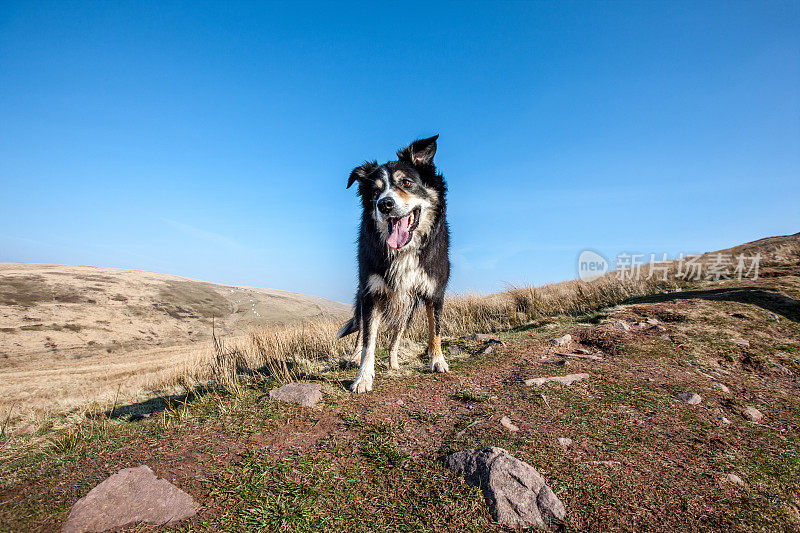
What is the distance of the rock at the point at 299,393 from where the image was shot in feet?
11.5

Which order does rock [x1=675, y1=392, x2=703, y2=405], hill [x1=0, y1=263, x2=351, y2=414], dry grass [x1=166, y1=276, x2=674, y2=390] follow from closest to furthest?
rock [x1=675, y1=392, x2=703, y2=405] < dry grass [x1=166, y1=276, x2=674, y2=390] < hill [x1=0, y1=263, x2=351, y2=414]

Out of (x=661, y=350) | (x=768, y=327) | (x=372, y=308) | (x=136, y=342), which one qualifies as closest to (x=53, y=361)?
(x=136, y=342)

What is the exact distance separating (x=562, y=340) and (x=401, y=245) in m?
2.54

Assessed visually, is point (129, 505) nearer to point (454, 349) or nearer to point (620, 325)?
point (454, 349)

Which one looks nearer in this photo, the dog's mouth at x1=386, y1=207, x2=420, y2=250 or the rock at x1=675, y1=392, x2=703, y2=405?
the rock at x1=675, y1=392, x2=703, y2=405

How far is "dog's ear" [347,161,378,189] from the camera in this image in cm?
463

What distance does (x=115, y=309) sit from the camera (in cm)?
1517

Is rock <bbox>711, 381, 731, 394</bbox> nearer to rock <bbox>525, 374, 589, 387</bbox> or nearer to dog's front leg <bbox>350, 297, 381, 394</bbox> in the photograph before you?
rock <bbox>525, 374, 589, 387</bbox>

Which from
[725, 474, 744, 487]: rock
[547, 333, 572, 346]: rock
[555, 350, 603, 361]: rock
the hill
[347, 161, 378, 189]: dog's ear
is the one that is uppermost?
[347, 161, 378, 189]: dog's ear

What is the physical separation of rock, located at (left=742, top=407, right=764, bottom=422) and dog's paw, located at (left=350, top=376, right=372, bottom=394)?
3322 mm

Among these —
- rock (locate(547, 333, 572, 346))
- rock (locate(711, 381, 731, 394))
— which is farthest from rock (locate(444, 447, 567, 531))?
rock (locate(547, 333, 572, 346))

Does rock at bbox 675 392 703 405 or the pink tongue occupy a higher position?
the pink tongue

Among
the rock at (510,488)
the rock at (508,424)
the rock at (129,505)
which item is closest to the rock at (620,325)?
the rock at (508,424)

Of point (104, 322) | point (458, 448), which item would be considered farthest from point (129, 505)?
point (104, 322)
